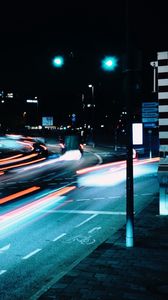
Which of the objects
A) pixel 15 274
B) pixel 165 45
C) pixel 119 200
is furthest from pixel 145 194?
pixel 15 274

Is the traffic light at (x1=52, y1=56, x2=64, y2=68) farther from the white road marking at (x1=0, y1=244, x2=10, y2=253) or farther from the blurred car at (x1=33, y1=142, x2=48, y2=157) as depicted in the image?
the blurred car at (x1=33, y1=142, x2=48, y2=157)

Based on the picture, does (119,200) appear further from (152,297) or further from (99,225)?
(152,297)

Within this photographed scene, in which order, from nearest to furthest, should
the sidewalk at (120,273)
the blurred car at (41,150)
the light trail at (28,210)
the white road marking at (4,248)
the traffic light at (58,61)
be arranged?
1. the sidewalk at (120,273)
2. the white road marking at (4,248)
3. the light trail at (28,210)
4. the traffic light at (58,61)
5. the blurred car at (41,150)

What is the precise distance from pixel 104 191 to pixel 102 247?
32.7ft

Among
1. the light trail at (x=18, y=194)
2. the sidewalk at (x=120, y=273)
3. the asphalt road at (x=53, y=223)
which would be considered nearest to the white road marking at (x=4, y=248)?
the asphalt road at (x=53, y=223)

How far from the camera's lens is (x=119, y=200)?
54.0ft

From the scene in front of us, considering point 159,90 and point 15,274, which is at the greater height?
point 159,90

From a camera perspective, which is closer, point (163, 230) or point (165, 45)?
point (163, 230)

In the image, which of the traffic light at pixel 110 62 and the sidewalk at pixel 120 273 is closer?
the sidewalk at pixel 120 273

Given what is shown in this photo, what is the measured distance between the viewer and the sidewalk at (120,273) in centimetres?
617

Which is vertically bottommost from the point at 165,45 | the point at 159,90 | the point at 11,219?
the point at 11,219

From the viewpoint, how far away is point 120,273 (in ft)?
23.2

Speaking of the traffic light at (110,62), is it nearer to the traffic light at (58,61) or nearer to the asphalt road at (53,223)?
the traffic light at (58,61)

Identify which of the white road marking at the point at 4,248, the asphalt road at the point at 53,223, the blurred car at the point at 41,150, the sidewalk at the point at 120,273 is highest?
the blurred car at the point at 41,150
